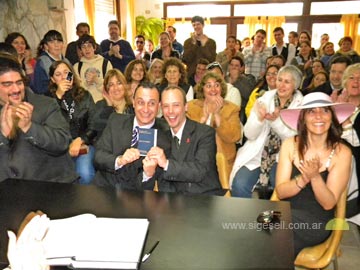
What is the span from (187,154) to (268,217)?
0.87 metres

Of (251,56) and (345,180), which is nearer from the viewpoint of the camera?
(345,180)

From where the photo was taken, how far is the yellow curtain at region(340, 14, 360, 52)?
9.61m

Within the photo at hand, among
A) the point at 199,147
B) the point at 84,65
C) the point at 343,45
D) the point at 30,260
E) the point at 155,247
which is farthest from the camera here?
the point at 343,45

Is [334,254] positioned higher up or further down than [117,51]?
further down

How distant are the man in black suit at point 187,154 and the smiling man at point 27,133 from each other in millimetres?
664

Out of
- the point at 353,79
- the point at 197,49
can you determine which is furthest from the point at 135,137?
the point at 197,49

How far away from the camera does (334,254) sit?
6.08ft

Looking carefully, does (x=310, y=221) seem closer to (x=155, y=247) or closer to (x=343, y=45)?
(x=155, y=247)

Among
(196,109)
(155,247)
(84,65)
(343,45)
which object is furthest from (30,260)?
(343,45)

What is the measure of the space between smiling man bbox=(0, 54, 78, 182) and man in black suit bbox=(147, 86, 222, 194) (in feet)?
2.18

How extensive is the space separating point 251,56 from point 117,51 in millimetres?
2249

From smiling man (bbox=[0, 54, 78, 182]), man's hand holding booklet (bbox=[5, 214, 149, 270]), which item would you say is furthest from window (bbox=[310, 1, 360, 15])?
man's hand holding booklet (bbox=[5, 214, 149, 270])

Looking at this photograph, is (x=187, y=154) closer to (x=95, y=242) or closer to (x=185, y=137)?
(x=185, y=137)

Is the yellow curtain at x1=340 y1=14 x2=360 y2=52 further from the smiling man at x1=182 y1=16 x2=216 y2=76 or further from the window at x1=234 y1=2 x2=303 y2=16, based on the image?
the smiling man at x1=182 y1=16 x2=216 y2=76
